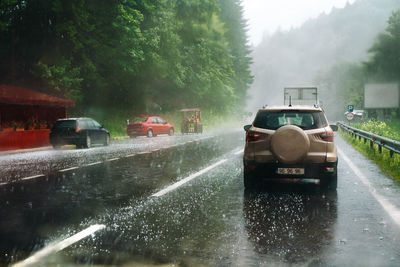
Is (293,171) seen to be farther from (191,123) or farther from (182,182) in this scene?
(191,123)

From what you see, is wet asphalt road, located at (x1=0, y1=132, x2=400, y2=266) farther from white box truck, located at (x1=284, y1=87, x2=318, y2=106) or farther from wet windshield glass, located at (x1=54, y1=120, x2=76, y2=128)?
white box truck, located at (x1=284, y1=87, x2=318, y2=106)

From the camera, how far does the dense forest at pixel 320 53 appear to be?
12338 cm

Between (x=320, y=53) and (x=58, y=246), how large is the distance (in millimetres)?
171106

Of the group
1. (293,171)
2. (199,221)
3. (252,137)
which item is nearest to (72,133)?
(252,137)

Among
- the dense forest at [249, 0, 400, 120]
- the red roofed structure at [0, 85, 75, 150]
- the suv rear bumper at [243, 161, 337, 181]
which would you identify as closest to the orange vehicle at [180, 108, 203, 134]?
the red roofed structure at [0, 85, 75, 150]

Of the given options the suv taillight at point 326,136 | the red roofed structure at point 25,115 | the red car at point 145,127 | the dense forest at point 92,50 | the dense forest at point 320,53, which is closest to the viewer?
the suv taillight at point 326,136

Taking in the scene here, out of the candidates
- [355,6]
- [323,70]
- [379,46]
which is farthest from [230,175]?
[355,6]

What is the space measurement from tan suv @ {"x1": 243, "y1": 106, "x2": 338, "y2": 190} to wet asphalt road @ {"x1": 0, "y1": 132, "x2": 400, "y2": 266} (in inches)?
16.3

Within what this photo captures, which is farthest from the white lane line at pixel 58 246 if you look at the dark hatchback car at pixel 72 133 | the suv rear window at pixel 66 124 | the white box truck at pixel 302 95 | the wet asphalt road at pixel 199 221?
the white box truck at pixel 302 95

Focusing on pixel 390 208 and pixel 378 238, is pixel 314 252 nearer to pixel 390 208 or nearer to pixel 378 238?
pixel 378 238

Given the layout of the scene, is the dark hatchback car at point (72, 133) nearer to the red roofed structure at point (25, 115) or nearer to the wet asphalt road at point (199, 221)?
the red roofed structure at point (25, 115)

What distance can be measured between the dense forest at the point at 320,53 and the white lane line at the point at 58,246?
114m

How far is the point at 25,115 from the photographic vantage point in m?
29.6

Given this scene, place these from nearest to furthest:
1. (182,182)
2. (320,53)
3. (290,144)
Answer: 1. (290,144)
2. (182,182)
3. (320,53)
